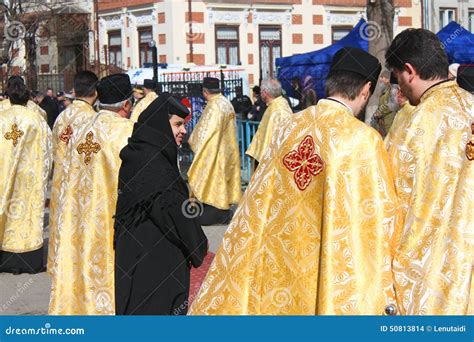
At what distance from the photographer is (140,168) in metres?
5.25

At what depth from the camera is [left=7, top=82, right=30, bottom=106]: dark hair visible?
9778 mm

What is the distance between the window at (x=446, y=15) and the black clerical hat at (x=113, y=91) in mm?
23896

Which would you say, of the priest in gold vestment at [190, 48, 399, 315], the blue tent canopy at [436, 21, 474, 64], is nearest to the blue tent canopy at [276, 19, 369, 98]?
the blue tent canopy at [436, 21, 474, 64]

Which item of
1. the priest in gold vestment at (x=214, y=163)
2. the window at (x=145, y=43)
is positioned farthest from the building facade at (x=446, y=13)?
the priest in gold vestment at (x=214, y=163)

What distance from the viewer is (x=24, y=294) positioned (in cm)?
881

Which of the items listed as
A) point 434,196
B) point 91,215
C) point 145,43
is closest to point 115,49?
point 145,43

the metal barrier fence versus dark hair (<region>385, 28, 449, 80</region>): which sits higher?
dark hair (<region>385, 28, 449, 80</region>)

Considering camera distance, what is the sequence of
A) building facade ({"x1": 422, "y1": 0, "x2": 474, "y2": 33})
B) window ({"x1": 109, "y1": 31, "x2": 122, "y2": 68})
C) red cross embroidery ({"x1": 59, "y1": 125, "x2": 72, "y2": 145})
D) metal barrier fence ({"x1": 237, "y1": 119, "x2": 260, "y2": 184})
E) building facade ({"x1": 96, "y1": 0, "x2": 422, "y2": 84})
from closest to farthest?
red cross embroidery ({"x1": 59, "y1": 125, "x2": 72, "y2": 145}) → metal barrier fence ({"x1": 237, "y1": 119, "x2": 260, "y2": 184}) → building facade ({"x1": 422, "y1": 0, "x2": 474, "y2": 33}) → building facade ({"x1": 96, "y1": 0, "x2": 422, "y2": 84}) → window ({"x1": 109, "y1": 31, "x2": 122, "y2": 68})

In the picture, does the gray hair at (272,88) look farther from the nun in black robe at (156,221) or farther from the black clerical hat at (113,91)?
the nun in black robe at (156,221)

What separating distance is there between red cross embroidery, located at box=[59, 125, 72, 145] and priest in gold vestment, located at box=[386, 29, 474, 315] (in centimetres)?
525

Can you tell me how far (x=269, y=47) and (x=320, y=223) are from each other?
2753cm

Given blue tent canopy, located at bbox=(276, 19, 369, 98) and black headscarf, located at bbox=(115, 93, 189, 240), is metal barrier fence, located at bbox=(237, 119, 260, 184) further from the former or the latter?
black headscarf, located at bbox=(115, 93, 189, 240)

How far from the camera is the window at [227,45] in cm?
3048

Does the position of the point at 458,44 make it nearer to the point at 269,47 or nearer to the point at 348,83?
the point at 348,83
